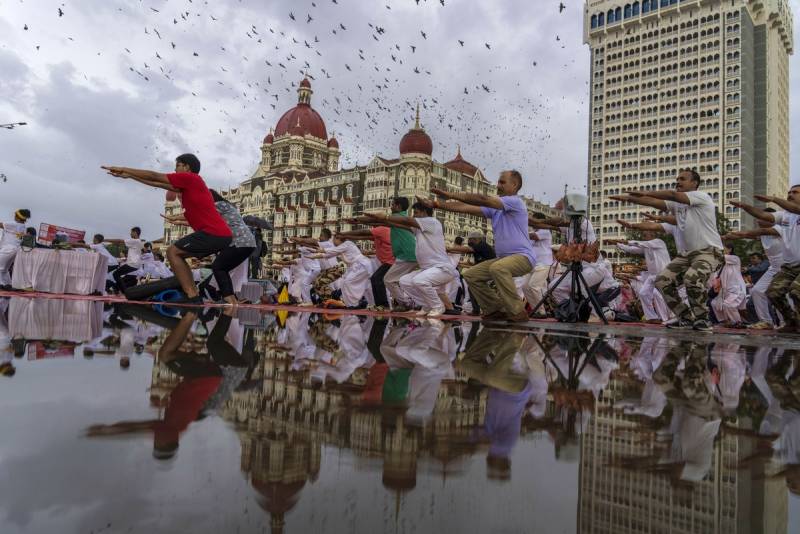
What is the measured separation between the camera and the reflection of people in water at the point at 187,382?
124cm

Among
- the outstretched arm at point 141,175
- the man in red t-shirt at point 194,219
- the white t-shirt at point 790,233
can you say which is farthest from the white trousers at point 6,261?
the white t-shirt at point 790,233

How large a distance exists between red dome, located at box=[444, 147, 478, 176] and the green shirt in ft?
175

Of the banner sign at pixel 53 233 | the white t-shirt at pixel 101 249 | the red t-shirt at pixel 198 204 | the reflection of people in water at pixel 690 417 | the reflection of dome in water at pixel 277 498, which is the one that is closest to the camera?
the reflection of dome in water at pixel 277 498

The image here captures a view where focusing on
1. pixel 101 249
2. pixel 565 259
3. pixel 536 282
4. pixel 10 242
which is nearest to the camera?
pixel 565 259

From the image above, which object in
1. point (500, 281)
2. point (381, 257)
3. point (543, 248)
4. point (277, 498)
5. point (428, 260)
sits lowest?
point (277, 498)

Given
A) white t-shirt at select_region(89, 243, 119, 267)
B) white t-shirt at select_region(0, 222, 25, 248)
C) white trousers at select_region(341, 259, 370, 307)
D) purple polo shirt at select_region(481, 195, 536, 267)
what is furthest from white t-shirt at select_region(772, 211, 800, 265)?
white t-shirt at select_region(0, 222, 25, 248)

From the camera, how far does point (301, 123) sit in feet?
251

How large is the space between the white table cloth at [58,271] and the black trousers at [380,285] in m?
5.78

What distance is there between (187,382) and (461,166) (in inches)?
2486

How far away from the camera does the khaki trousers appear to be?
6.30 metres

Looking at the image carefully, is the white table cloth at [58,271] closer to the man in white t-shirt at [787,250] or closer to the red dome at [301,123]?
the man in white t-shirt at [787,250]

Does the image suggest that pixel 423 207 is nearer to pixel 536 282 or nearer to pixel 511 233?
pixel 511 233

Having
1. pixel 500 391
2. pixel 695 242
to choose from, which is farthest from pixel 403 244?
pixel 500 391

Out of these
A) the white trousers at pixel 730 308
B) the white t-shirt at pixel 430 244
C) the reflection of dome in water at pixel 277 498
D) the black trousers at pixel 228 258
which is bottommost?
the reflection of dome in water at pixel 277 498
